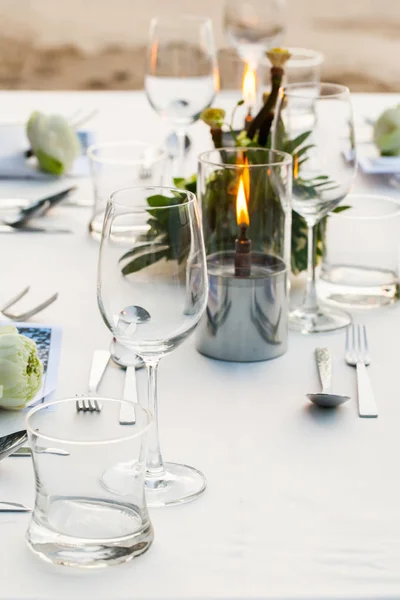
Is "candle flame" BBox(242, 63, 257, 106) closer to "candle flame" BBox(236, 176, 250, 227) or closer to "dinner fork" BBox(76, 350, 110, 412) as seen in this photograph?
"candle flame" BBox(236, 176, 250, 227)

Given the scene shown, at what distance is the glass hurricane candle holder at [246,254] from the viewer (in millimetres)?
1087

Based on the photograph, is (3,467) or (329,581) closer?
(329,581)

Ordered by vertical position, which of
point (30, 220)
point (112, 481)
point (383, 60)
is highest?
point (112, 481)

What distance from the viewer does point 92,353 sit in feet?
3.64

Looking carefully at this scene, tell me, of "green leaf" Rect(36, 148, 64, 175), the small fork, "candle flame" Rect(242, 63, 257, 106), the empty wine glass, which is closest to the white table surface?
the small fork

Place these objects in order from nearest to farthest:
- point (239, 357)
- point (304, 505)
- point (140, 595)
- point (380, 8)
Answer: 1. point (140, 595)
2. point (304, 505)
3. point (239, 357)
4. point (380, 8)

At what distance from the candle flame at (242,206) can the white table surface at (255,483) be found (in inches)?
5.7

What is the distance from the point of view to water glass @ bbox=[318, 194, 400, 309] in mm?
1249

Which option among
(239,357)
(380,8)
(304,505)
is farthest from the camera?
(380,8)

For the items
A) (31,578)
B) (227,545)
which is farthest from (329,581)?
(31,578)

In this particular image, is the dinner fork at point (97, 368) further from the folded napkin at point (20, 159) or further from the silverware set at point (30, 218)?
the folded napkin at point (20, 159)

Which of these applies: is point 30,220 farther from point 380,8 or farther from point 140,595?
point 380,8

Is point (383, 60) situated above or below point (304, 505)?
below

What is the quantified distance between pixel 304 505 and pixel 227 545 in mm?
85
